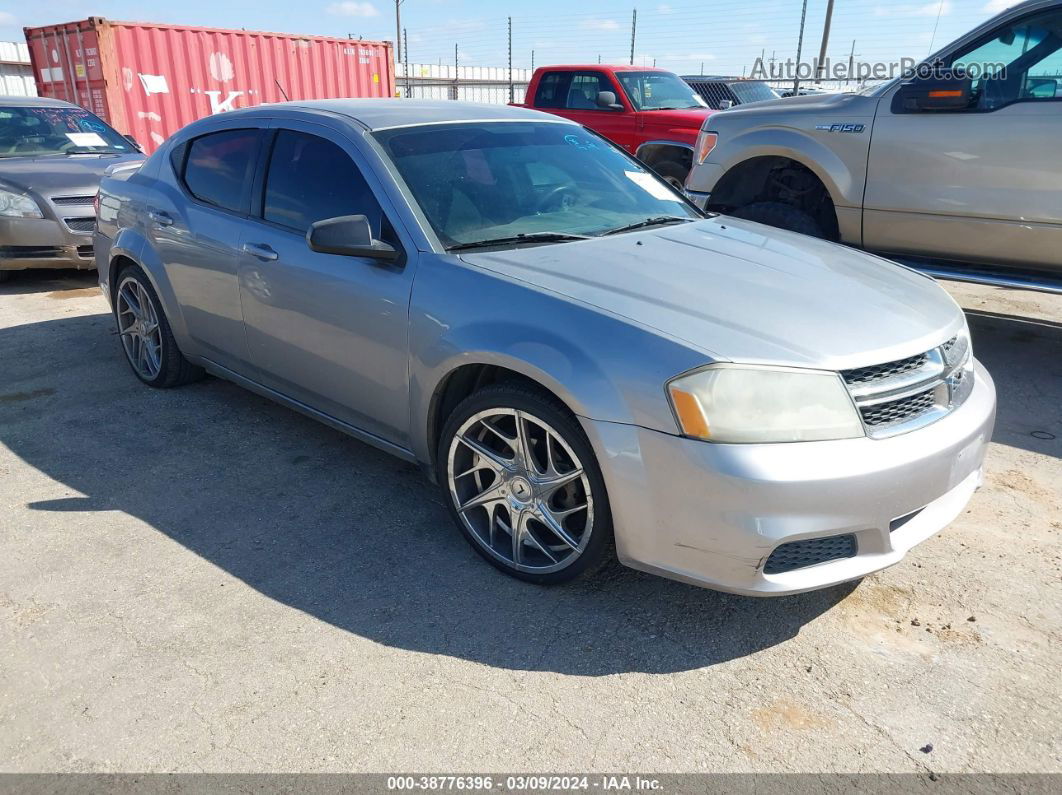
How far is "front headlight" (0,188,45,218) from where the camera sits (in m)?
7.61

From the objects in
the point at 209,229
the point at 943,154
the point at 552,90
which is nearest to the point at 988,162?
the point at 943,154

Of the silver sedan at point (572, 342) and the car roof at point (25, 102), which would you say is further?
the car roof at point (25, 102)

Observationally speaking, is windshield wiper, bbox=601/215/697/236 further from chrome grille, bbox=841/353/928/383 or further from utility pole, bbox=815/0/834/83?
utility pole, bbox=815/0/834/83

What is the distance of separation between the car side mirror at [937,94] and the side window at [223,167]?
13.2ft

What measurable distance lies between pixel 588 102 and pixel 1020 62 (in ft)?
21.8

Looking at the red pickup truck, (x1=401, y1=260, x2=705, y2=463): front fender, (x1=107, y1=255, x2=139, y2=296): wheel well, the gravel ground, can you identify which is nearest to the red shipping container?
the red pickup truck

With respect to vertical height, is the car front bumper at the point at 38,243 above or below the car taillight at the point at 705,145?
below

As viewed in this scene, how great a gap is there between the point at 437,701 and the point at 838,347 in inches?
64.3

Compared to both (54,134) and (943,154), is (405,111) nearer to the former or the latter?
(943,154)

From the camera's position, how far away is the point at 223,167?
170 inches

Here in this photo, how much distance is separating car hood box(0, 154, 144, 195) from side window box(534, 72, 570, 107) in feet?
18.2

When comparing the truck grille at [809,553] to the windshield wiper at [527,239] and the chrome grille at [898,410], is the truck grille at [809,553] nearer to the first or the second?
Result: the chrome grille at [898,410]

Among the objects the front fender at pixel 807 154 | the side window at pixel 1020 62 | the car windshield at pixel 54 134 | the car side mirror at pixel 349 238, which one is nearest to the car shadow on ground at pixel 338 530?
the car side mirror at pixel 349 238

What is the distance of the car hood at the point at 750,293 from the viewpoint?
264 centimetres
